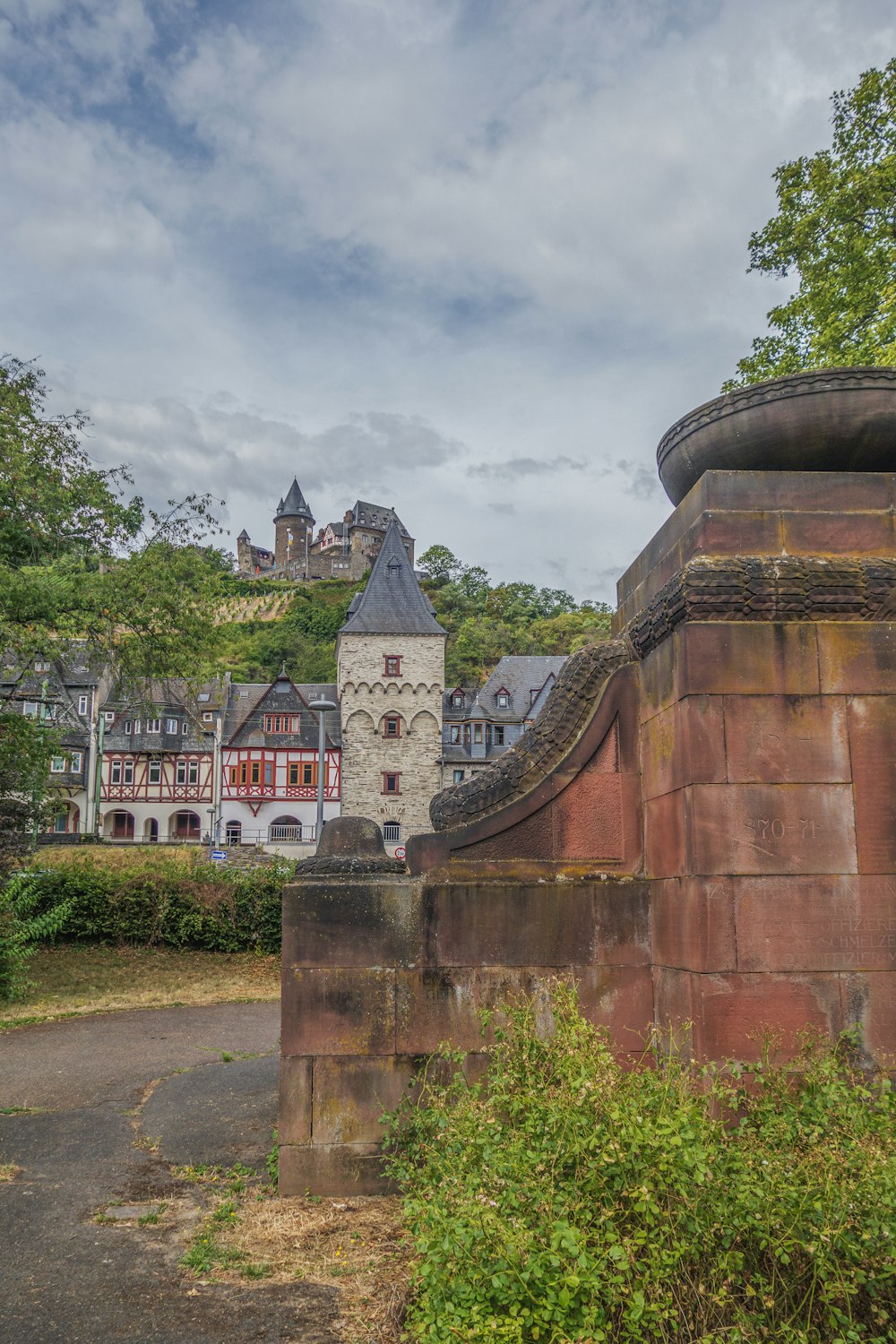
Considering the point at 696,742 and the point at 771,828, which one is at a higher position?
the point at 696,742

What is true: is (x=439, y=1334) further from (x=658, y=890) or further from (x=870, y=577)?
(x=870, y=577)

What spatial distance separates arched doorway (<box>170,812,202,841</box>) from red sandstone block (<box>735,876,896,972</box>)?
2176 inches

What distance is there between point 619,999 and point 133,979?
14.5 m

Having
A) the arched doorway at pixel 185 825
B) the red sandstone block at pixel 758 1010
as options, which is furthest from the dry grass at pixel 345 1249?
the arched doorway at pixel 185 825

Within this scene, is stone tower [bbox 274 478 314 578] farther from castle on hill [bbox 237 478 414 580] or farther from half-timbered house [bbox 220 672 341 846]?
half-timbered house [bbox 220 672 341 846]

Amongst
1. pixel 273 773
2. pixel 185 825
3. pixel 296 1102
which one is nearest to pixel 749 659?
pixel 296 1102

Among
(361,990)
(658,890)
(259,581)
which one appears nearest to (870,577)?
(658,890)

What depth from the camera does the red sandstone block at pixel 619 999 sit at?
17.6ft

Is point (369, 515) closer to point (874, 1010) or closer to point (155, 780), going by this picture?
point (155, 780)

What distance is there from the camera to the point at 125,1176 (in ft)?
20.0

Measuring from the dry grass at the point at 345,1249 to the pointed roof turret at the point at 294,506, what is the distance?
461ft

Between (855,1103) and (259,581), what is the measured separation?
416 feet

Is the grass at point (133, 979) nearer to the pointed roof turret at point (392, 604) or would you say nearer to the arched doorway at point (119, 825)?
the pointed roof turret at point (392, 604)

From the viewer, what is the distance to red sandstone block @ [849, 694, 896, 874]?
15.9 feet
